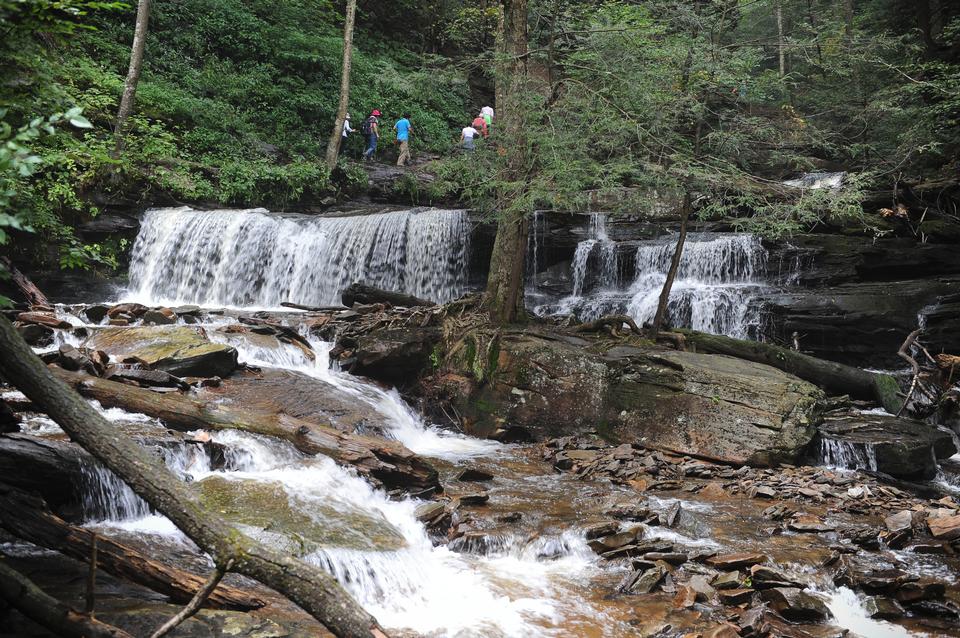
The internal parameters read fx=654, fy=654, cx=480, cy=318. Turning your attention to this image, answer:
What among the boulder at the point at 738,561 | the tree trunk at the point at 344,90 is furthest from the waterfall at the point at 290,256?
the boulder at the point at 738,561

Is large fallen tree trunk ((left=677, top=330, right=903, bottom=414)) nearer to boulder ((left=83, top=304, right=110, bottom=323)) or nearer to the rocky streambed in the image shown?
the rocky streambed

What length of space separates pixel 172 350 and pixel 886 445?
10276 millimetres

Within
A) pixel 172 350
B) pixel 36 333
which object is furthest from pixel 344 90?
pixel 172 350

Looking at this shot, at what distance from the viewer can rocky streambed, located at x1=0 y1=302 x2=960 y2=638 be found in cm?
498

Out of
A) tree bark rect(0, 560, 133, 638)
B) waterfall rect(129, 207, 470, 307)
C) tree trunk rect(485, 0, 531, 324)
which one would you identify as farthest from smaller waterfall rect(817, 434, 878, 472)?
waterfall rect(129, 207, 470, 307)

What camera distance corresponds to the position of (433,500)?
7.27 meters

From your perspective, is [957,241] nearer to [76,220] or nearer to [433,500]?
[433,500]

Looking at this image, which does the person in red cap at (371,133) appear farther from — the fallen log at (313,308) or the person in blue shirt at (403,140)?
the fallen log at (313,308)

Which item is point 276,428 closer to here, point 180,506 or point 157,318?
point 180,506

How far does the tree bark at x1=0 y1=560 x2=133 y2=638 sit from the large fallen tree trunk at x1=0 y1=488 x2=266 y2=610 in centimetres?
80

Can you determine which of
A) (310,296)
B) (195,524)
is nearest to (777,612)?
(195,524)

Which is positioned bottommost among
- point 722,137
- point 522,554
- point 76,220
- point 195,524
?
point 522,554

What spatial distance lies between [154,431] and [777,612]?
19.1 ft

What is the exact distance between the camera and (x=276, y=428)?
743cm
